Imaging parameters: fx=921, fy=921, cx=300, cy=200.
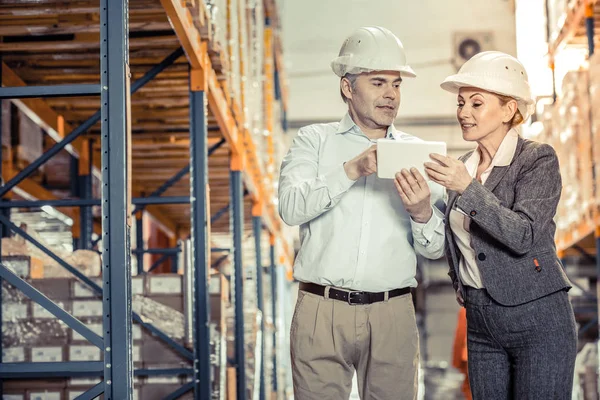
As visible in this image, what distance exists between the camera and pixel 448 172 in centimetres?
331

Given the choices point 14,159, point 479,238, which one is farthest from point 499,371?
point 14,159

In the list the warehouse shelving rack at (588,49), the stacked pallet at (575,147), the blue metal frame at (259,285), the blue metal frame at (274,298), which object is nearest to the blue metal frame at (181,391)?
the blue metal frame at (259,285)

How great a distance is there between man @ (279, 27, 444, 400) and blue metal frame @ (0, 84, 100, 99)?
98 cm

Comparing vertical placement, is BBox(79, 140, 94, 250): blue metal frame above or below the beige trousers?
above

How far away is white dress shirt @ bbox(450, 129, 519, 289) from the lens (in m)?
3.52

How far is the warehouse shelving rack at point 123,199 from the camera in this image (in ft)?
12.4

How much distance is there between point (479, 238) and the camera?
347cm

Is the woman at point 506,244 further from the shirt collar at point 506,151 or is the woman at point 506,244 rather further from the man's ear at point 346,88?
the man's ear at point 346,88

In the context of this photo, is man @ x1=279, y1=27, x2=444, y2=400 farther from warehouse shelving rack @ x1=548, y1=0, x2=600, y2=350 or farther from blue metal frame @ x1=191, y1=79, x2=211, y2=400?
warehouse shelving rack @ x1=548, y1=0, x2=600, y2=350

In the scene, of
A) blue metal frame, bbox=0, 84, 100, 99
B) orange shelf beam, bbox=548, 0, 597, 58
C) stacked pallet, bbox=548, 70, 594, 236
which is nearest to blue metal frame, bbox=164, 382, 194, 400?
blue metal frame, bbox=0, 84, 100, 99

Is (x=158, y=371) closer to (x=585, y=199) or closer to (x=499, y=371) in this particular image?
(x=499, y=371)

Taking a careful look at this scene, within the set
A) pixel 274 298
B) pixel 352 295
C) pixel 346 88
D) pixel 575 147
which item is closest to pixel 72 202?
pixel 346 88

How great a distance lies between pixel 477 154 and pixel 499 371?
2.84 feet

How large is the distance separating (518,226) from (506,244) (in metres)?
0.08
